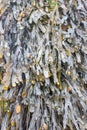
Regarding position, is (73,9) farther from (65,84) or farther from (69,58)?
(65,84)

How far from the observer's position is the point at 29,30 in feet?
3.81

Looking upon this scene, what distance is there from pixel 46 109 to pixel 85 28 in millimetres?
413

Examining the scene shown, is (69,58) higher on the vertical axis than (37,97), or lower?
higher

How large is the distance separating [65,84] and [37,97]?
0.14 meters

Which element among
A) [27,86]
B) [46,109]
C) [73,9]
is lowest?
[46,109]

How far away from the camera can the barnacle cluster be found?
1127 millimetres

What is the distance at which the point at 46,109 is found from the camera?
A: 1.14m

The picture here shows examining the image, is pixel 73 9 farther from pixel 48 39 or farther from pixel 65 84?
pixel 65 84

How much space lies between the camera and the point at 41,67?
113 centimetres

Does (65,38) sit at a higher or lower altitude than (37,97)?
higher

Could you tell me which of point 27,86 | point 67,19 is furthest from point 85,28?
point 27,86

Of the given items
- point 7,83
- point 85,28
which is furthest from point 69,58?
point 7,83

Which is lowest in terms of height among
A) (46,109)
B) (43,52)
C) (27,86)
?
(46,109)

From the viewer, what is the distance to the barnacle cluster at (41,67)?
113 cm
